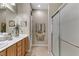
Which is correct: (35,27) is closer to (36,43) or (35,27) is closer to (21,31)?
(36,43)

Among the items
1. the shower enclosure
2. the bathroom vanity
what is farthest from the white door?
the bathroom vanity

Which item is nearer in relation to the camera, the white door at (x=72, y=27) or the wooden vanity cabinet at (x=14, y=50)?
the white door at (x=72, y=27)

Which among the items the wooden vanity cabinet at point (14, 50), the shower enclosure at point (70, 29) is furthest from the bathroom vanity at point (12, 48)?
the shower enclosure at point (70, 29)

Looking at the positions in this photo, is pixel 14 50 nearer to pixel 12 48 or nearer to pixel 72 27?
pixel 12 48

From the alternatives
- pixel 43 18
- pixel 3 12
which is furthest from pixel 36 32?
pixel 3 12

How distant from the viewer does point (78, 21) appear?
131 cm

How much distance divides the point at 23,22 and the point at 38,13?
184 centimetres

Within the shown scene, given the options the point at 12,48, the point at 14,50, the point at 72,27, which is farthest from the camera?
the point at 14,50

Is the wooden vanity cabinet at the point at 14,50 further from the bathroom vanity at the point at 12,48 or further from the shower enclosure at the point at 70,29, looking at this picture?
the shower enclosure at the point at 70,29

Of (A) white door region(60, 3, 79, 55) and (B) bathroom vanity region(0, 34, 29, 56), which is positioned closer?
(A) white door region(60, 3, 79, 55)

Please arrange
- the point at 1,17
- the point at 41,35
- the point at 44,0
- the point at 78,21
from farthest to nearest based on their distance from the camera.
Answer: the point at 41,35 → the point at 1,17 → the point at 78,21 → the point at 44,0

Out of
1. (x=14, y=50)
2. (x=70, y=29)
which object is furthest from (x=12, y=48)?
(x=70, y=29)

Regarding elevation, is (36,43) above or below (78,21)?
below

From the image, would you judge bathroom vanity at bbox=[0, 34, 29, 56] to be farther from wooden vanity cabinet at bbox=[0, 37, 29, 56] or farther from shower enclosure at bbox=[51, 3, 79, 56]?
shower enclosure at bbox=[51, 3, 79, 56]
